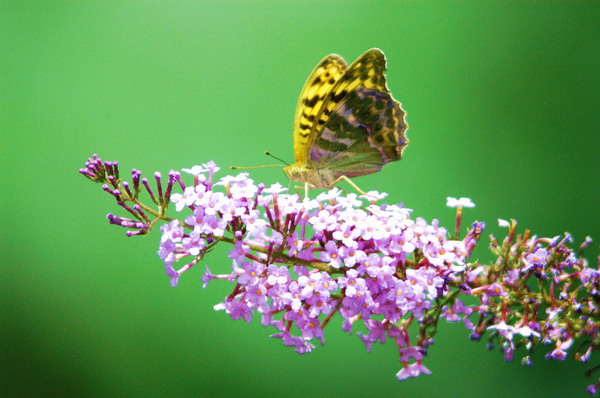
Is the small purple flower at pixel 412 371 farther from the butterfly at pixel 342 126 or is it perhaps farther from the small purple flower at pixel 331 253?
the butterfly at pixel 342 126

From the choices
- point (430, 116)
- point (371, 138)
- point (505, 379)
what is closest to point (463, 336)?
point (505, 379)

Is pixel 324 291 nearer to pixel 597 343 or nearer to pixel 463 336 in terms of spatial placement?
pixel 597 343

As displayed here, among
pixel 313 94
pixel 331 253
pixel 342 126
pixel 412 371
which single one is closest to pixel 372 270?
pixel 331 253

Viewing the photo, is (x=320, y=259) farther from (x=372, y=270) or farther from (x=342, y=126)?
(x=342, y=126)

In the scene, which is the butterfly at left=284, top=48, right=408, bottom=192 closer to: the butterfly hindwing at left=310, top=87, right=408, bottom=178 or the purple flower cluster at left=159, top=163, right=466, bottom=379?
the butterfly hindwing at left=310, top=87, right=408, bottom=178

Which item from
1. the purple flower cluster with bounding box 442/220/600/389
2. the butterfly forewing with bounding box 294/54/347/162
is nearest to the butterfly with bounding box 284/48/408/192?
the butterfly forewing with bounding box 294/54/347/162

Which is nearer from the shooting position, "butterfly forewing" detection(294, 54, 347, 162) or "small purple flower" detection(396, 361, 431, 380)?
"small purple flower" detection(396, 361, 431, 380)

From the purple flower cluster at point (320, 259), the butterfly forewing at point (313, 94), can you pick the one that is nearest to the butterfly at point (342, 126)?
the butterfly forewing at point (313, 94)
